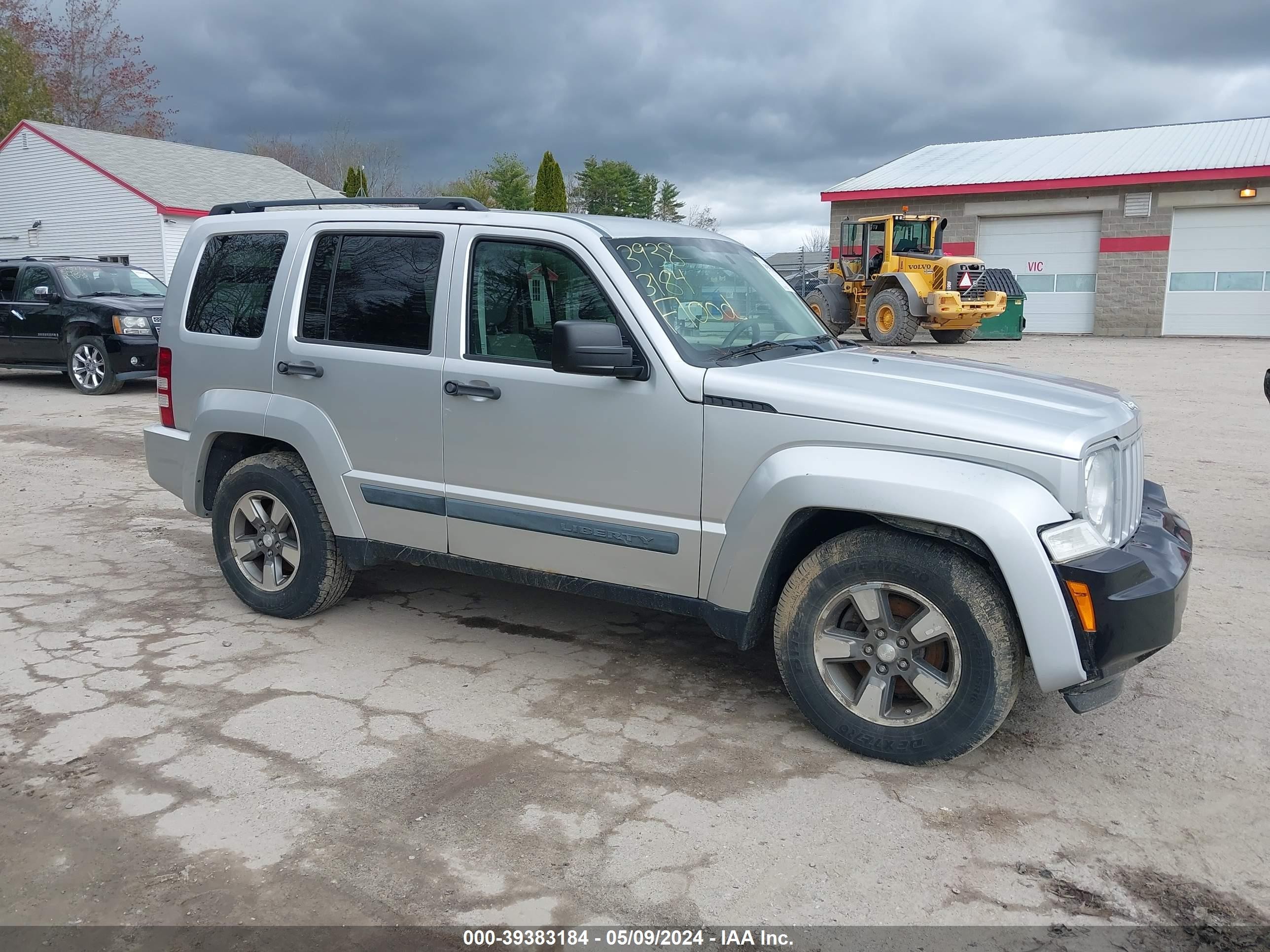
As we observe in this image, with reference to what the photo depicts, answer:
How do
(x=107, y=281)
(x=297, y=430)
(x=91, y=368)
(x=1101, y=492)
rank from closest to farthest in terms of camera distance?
1. (x=1101, y=492)
2. (x=297, y=430)
3. (x=91, y=368)
4. (x=107, y=281)

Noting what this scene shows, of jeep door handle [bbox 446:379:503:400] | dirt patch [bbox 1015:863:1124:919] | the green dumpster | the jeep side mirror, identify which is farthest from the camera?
the green dumpster

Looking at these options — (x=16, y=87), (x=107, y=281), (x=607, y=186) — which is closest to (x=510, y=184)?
(x=607, y=186)

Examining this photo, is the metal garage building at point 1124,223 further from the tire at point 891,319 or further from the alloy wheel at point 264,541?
the alloy wheel at point 264,541

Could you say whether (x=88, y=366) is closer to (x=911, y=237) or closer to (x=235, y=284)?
(x=235, y=284)

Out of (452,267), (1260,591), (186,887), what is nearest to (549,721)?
(186,887)

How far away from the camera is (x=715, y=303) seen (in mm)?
4277

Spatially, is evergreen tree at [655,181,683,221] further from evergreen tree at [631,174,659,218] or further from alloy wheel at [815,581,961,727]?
alloy wheel at [815,581,961,727]

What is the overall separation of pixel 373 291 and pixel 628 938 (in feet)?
10.1

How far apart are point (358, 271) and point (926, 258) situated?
18.8 meters

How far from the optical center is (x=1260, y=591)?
17.9 feet

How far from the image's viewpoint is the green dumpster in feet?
76.3

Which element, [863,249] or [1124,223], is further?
[1124,223]

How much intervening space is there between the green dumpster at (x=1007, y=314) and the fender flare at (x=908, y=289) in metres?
2.91

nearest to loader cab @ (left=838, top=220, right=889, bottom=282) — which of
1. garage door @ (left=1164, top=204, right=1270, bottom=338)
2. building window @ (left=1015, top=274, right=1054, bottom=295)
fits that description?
building window @ (left=1015, top=274, right=1054, bottom=295)
